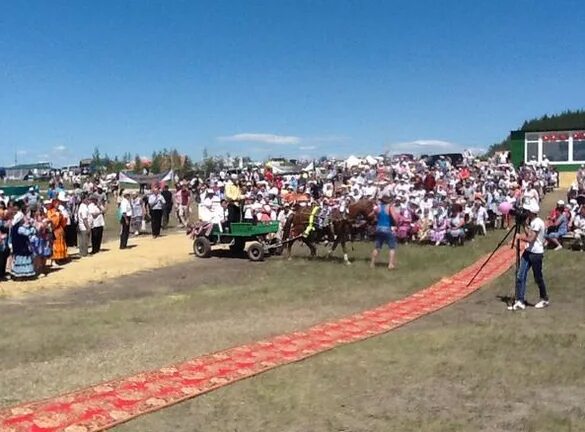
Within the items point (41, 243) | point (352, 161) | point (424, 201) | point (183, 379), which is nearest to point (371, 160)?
point (352, 161)

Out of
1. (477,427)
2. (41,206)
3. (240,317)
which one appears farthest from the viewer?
(41,206)

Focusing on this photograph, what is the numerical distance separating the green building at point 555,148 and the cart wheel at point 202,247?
91.8 feet

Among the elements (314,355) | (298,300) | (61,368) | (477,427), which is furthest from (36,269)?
(477,427)

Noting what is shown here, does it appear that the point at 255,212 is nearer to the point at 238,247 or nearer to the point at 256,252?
the point at 238,247

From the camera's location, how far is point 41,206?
17.7 m

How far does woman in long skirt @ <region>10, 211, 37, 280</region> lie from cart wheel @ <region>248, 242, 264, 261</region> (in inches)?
199

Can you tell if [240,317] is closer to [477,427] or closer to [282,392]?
[282,392]

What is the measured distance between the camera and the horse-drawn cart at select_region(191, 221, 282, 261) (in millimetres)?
17703

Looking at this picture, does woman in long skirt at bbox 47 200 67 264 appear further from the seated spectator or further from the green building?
the green building

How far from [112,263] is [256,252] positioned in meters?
3.48

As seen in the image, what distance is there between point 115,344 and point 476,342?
15.1 feet

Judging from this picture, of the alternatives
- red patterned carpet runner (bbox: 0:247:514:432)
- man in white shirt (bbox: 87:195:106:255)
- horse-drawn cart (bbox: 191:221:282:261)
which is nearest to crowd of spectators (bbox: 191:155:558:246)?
horse-drawn cart (bbox: 191:221:282:261)

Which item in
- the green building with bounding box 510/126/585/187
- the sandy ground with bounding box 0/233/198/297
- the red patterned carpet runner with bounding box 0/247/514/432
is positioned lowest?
the red patterned carpet runner with bounding box 0/247/514/432

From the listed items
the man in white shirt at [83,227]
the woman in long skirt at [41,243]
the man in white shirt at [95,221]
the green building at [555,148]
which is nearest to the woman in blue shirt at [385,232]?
the woman in long skirt at [41,243]
